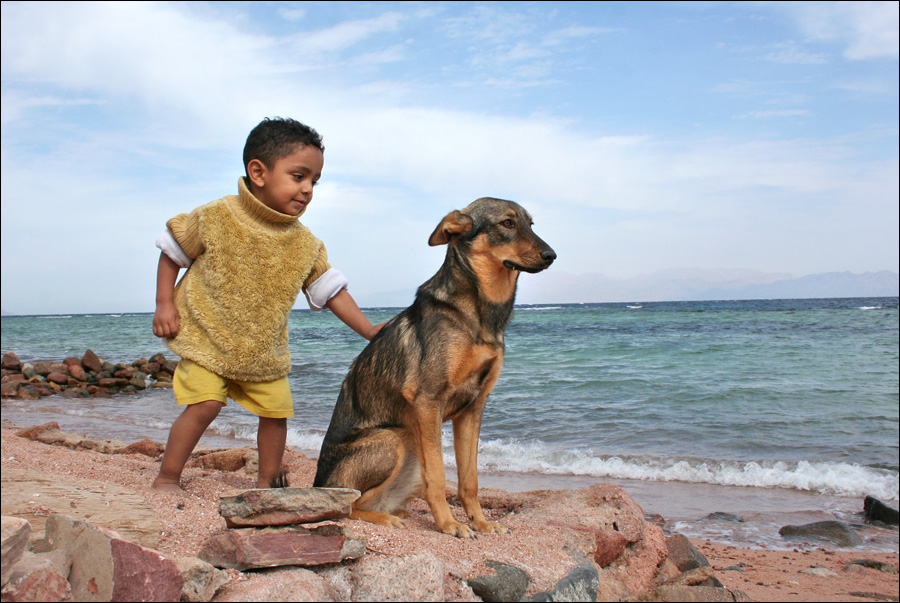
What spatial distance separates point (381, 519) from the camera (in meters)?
3.34

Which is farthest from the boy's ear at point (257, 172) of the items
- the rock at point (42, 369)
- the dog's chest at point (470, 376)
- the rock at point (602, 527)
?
the rock at point (42, 369)

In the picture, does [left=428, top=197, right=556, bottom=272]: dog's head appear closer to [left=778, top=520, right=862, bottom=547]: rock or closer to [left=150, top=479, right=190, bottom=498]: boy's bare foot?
[left=150, top=479, right=190, bottom=498]: boy's bare foot

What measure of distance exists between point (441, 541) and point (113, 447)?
4939 millimetres

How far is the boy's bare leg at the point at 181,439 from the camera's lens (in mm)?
3787

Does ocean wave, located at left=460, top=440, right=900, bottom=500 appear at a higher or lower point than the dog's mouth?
lower

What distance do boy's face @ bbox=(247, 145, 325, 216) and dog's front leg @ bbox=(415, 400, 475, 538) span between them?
1.44m

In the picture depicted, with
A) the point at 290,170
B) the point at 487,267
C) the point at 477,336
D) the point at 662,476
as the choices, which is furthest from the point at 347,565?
the point at 662,476

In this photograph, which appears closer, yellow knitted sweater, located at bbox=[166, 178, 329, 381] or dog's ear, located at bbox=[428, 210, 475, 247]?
dog's ear, located at bbox=[428, 210, 475, 247]

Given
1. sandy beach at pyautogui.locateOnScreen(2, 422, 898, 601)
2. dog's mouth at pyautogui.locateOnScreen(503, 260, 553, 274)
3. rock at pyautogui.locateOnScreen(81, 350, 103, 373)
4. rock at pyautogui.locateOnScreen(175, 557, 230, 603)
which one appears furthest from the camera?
rock at pyautogui.locateOnScreen(81, 350, 103, 373)

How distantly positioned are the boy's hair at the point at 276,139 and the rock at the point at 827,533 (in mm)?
5153

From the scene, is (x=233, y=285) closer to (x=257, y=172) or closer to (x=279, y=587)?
(x=257, y=172)

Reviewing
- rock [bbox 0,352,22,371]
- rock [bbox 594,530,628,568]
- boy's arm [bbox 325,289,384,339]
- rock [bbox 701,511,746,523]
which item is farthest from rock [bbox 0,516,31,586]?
rock [bbox 0,352,22,371]

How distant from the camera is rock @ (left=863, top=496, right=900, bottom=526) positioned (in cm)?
622

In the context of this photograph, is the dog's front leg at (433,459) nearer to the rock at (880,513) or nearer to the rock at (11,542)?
the rock at (11,542)
